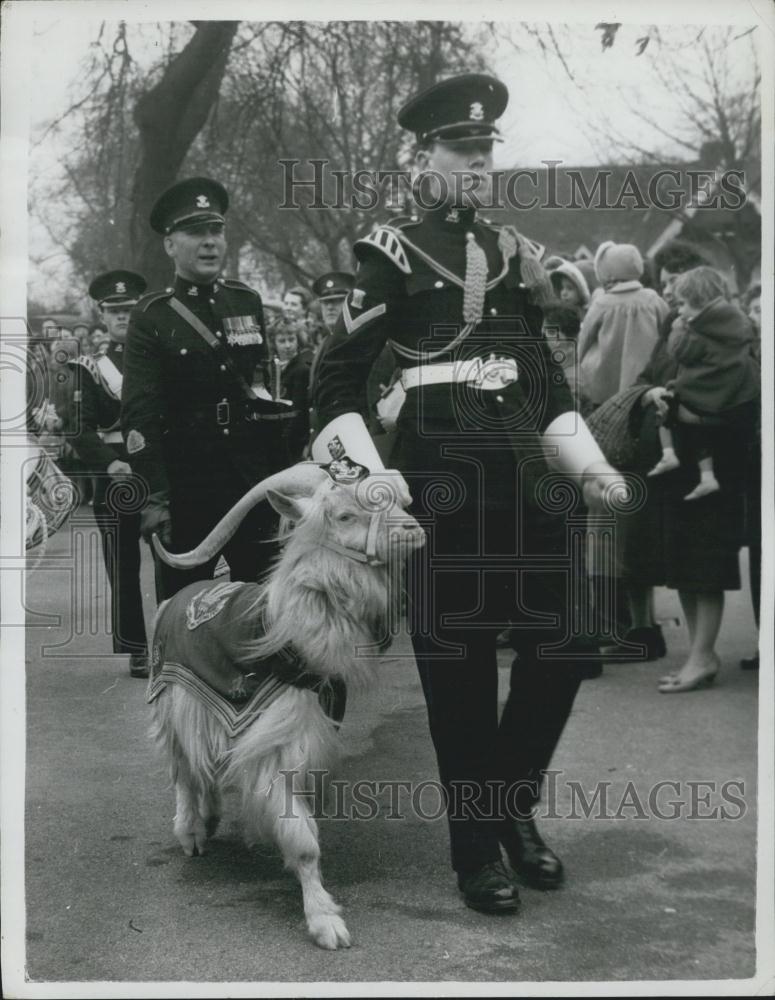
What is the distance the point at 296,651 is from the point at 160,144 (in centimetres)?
171

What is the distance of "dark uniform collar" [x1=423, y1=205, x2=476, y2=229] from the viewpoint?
399 centimetres

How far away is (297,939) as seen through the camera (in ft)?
12.3

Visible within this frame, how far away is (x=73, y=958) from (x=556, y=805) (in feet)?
5.14

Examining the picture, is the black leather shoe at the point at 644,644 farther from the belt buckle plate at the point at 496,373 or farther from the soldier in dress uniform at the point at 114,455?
the soldier in dress uniform at the point at 114,455

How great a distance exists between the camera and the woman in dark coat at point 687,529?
210 inches

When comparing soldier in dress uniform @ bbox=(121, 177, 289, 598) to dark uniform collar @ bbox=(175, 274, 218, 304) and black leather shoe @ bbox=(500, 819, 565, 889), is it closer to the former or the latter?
dark uniform collar @ bbox=(175, 274, 218, 304)

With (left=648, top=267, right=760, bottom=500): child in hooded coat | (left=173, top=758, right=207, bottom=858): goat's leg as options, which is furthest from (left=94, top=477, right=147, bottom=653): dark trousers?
(left=648, top=267, right=760, bottom=500): child in hooded coat

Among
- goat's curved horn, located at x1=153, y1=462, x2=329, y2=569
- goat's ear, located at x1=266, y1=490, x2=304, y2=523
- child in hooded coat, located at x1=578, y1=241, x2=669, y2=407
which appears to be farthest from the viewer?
child in hooded coat, located at x1=578, y1=241, x2=669, y2=407

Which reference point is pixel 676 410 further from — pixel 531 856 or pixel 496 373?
pixel 531 856

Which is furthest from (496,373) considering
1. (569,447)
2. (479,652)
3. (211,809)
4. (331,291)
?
(211,809)

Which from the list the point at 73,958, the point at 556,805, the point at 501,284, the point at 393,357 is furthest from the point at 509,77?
the point at 73,958

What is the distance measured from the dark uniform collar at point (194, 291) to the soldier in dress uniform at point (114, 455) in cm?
12

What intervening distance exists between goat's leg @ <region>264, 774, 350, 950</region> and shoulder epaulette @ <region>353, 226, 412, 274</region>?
148 cm

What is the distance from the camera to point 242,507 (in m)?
4.10
